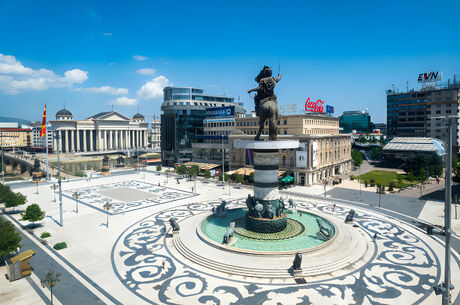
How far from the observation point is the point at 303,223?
134ft

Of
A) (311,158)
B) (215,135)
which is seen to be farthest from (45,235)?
(215,135)

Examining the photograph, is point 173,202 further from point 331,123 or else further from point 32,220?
point 331,123

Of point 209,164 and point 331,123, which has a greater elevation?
point 331,123

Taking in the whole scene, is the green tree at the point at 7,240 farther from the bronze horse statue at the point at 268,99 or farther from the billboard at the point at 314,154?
the billboard at the point at 314,154

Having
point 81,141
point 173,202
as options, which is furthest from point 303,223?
point 81,141

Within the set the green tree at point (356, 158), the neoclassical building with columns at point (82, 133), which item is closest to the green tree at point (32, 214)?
the green tree at point (356, 158)

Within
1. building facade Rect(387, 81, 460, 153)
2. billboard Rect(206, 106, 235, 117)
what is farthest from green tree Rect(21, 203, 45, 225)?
building facade Rect(387, 81, 460, 153)

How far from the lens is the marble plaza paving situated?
2378cm

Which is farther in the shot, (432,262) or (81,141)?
(81,141)

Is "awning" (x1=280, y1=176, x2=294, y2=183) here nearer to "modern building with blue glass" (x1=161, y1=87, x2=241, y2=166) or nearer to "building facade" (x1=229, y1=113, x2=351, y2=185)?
"building facade" (x1=229, y1=113, x2=351, y2=185)

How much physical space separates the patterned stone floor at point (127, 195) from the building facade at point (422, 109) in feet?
333

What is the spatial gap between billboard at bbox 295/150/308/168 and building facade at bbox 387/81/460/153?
224 feet

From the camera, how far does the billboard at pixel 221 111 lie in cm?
9432

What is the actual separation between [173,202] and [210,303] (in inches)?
1344
